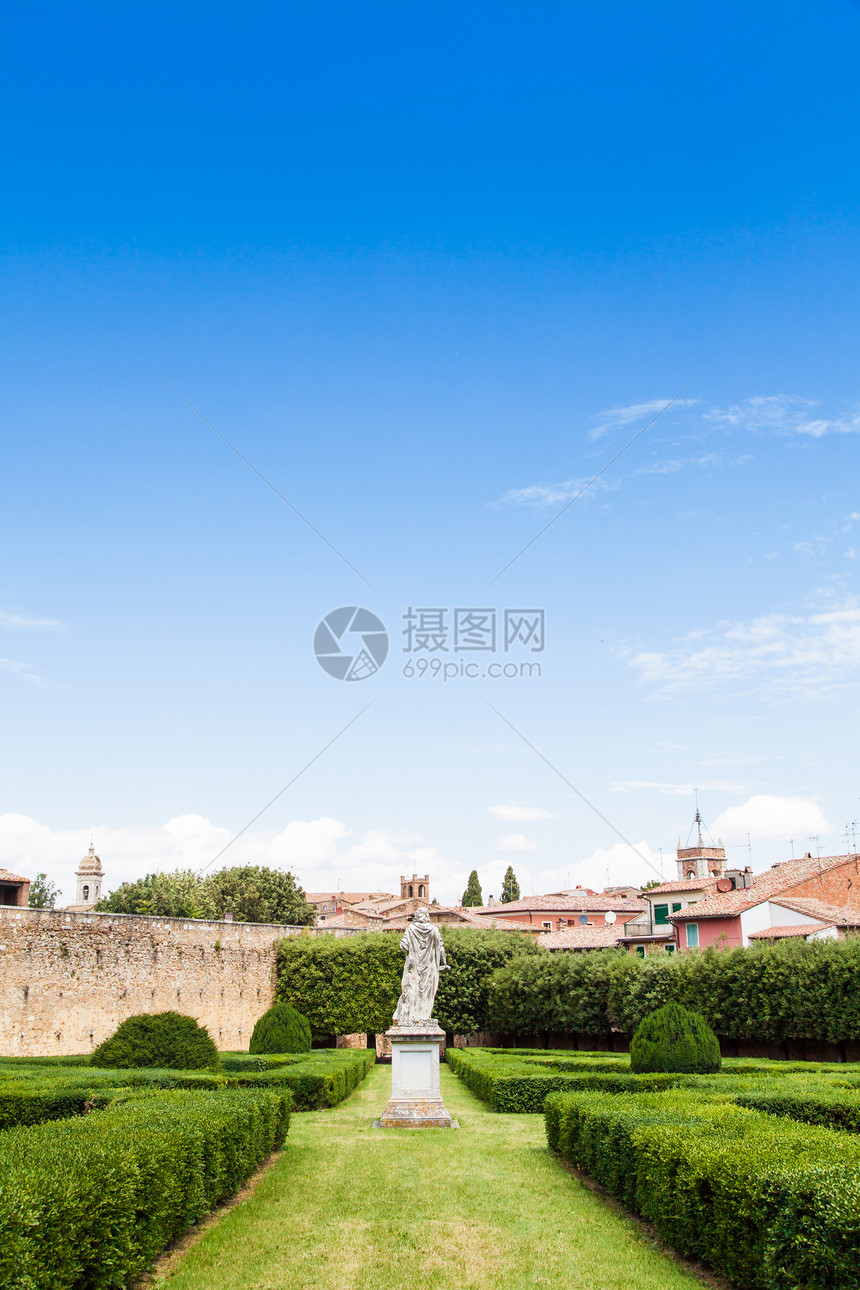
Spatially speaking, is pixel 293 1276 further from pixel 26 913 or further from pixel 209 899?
pixel 209 899

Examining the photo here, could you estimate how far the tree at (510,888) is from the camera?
8619 cm

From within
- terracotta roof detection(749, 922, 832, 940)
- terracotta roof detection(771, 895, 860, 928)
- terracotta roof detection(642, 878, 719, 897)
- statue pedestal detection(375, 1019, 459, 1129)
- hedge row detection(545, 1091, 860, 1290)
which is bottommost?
statue pedestal detection(375, 1019, 459, 1129)

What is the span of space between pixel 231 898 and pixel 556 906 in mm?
31472

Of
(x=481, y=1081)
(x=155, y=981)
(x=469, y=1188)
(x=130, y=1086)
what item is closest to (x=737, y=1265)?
(x=469, y=1188)

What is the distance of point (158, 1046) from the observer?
1645 cm

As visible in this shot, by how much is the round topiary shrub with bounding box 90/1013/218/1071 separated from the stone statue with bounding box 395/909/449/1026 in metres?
4.56

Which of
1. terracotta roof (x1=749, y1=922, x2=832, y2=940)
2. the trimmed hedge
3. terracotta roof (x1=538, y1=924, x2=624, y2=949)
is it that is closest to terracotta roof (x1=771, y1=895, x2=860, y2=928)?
terracotta roof (x1=749, y1=922, x2=832, y2=940)

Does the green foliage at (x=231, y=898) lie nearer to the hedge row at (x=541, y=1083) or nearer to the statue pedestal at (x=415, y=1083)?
the hedge row at (x=541, y=1083)

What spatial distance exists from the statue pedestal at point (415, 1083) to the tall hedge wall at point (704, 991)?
11843 mm

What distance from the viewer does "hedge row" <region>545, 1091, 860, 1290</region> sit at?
4.92 meters

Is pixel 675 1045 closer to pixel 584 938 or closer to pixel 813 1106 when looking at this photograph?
pixel 813 1106

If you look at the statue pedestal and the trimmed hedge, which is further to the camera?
the statue pedestal

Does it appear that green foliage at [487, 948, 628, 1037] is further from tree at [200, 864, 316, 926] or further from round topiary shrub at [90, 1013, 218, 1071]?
tree at [200, 864, 316, 926]

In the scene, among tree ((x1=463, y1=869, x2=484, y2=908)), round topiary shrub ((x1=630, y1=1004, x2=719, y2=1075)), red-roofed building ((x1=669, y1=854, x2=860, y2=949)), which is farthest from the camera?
tree ((x1=463, y1=869, x2=484, y2=908))
